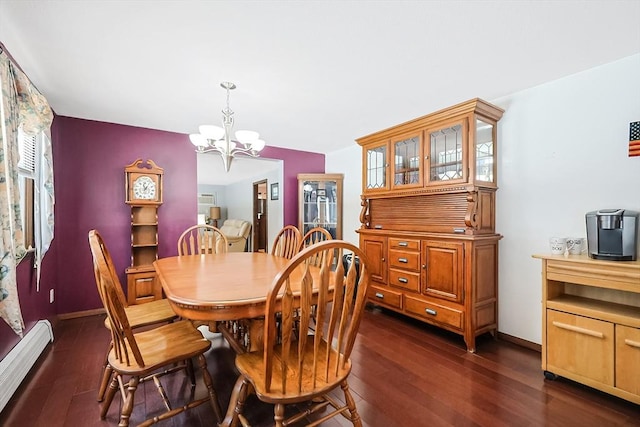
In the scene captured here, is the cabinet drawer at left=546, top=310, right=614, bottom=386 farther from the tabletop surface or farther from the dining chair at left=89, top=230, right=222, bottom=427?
the dining chair at left=89, top=230, right=222, bottom=427

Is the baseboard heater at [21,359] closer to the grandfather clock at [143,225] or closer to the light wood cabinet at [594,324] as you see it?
the grandfather clock at [143,225]

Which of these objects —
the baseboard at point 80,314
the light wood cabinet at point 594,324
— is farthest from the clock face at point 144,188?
the light wood cabinet at point 594,324

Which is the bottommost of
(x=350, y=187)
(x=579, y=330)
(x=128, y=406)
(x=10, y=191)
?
(x=128, y=406)

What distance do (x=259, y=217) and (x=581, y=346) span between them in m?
6.66

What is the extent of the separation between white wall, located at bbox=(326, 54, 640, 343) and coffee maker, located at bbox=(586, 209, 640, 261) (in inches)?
9.7

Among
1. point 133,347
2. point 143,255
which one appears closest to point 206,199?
point 143,255

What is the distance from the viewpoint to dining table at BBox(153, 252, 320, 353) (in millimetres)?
1251

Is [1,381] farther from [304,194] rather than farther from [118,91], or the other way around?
[304,194]

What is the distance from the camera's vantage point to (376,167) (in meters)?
3.44

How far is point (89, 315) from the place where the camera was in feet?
10.8

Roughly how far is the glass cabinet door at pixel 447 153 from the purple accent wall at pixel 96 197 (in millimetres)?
2950

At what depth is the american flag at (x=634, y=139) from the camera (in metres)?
1.96

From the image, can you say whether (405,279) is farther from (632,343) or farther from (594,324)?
(632,343)

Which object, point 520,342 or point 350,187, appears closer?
point 520,342
